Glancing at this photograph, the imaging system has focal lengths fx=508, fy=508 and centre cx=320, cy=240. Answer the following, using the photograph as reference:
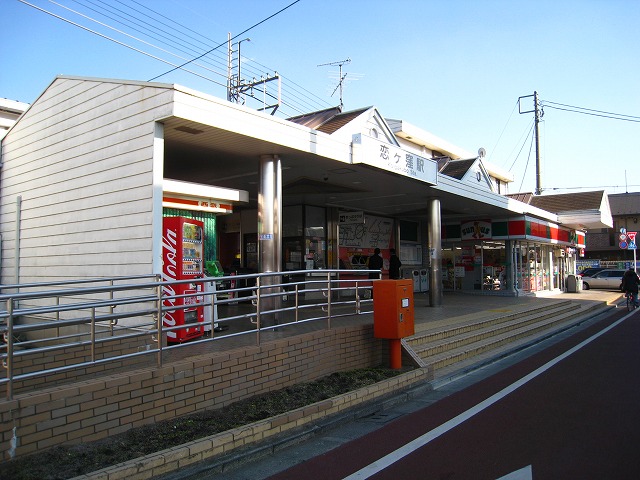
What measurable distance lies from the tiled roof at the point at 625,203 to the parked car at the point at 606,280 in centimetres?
2011

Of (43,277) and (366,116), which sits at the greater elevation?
(366,116)

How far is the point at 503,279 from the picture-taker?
22656 mm

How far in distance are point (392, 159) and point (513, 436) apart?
23.7ft

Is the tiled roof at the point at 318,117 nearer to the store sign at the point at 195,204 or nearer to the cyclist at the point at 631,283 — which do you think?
the store sign at the point at 195,204

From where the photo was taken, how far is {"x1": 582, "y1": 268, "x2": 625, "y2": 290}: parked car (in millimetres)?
32250

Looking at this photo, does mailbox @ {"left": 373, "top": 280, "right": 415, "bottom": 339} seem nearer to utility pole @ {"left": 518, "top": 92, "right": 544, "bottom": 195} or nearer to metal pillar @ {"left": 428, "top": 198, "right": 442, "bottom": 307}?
→ metal pillar @ {"left": 428, "top": 198, "right": 442, "bottom": 307}

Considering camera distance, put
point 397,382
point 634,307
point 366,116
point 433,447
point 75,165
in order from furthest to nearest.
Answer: point 634,307 → point 366,116 → point 75,165 → point 397,382 → point 433,447

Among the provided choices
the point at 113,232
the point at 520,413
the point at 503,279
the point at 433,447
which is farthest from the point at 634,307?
the point at 113,232

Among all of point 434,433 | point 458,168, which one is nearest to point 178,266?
point 434,433

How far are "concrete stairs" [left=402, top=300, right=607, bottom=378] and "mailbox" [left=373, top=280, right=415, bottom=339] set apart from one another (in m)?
0.63

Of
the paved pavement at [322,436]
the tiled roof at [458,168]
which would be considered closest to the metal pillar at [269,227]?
the paved pavement at [322,436]

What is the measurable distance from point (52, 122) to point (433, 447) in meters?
9.09

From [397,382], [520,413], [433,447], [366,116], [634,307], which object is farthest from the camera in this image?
[634,307]

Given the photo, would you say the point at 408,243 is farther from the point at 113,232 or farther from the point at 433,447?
the point at 433,447
